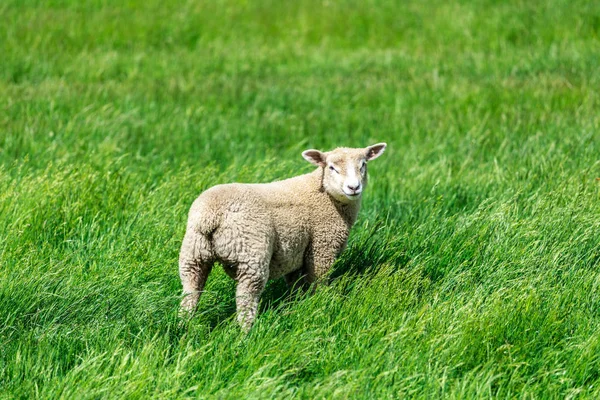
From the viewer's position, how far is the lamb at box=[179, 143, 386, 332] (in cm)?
409

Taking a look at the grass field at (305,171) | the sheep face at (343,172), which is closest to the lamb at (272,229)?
the sheep face at (343,172)

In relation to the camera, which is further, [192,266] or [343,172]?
[343,172]

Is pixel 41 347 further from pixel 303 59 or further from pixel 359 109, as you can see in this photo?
pixel 303 59

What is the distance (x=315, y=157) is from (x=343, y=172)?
0.25 m

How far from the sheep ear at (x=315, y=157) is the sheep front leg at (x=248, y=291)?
0.89 meters

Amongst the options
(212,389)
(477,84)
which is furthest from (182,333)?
(477,84)

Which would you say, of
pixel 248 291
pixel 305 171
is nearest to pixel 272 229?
pixel 248 291

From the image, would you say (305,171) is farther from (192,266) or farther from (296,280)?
(192,266)

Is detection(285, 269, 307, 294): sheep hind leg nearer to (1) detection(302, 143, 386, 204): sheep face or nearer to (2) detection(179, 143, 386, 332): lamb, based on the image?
(2) detection(179, 143, 386, 332): lamb

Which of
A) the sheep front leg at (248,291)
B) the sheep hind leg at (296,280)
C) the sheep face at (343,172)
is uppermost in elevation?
Result: the sheep face at (343,172)

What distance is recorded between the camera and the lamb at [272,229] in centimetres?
409

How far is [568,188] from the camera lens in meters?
6.00

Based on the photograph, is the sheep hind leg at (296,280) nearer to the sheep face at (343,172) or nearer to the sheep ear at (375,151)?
the sheep face at (343,172)

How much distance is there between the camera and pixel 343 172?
4.64 m
